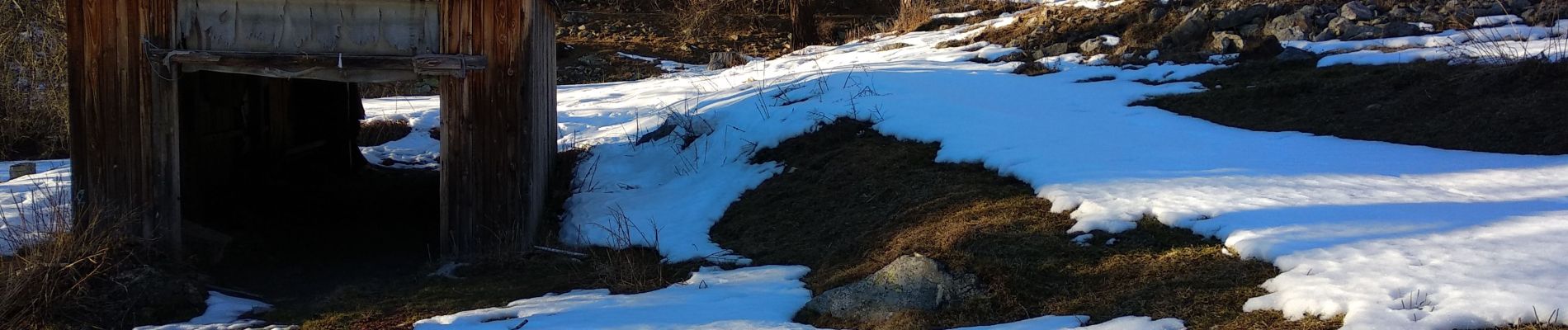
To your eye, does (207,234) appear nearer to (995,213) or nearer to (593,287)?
(593,287)

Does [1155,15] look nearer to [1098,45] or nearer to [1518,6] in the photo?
[1098,45]

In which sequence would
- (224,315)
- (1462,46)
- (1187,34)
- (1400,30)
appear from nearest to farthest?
(224,315)
(1462,46)
(1400,30)
(1187,34)

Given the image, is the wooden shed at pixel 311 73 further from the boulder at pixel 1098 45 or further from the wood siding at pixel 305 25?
the boulder at pixel 1098 45

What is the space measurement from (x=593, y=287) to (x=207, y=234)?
4.71 m

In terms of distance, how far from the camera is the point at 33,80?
15.2 meters

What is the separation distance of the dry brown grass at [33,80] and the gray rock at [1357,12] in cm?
1583

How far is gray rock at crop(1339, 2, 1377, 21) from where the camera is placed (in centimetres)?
1332

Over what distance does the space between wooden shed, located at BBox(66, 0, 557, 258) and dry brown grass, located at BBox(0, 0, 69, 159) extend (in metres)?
6.41

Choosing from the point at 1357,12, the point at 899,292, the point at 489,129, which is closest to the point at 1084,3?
the point at 1357,12

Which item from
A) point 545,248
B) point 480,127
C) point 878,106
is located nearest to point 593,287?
point 545,248

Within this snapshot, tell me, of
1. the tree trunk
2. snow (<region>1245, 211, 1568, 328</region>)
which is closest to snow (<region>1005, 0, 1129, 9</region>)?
the tree trunk

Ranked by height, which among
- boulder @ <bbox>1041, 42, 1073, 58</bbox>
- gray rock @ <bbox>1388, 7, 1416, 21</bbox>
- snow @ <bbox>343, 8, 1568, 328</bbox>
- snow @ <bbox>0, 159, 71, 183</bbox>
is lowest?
snow @ <bbox>0, 159, 71, 183</bbox>

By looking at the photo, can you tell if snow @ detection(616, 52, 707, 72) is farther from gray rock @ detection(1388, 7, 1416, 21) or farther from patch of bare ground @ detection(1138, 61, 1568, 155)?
patch of bare ground @ detection(1138, 61, 1568, 155)

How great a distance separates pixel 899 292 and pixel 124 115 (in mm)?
6448
